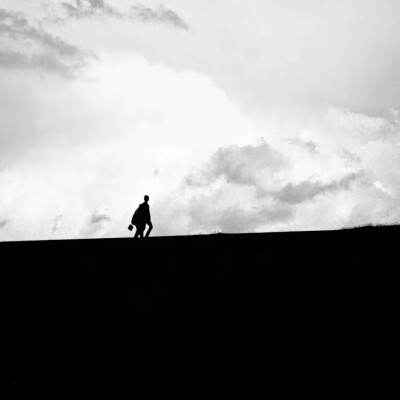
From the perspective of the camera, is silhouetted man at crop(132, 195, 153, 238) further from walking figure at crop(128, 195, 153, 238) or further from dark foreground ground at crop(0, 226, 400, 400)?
dark foreground ground at crop(0, 226, 400, 400)

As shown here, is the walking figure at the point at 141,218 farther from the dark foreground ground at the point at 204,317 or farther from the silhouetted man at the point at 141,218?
the dark foreground ground at the point at 204,317

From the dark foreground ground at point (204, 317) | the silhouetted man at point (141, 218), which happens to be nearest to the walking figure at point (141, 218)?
the silhouetted man at point (141, 218)

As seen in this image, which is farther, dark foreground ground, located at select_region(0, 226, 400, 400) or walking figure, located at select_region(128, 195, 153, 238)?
walking figure, located at select_region(128, 195, 153, 238)

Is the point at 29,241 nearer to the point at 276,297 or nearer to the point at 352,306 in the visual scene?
the point at 276,297

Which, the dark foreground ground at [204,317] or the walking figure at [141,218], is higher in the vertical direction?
the walking figure at [141,218]

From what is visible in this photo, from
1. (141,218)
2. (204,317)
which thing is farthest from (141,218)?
(204,317)

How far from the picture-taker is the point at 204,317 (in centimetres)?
885

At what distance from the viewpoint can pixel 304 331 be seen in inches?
329

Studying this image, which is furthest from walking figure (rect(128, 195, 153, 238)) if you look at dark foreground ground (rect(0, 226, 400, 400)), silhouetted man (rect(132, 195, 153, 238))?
dark foreground ground (rect(0, 226, 400, 400))

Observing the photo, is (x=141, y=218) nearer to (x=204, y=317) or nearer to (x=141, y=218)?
(x=141, y=218)

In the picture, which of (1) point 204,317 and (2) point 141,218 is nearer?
(1) point 204,317

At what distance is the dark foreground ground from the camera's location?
8086 millimetres

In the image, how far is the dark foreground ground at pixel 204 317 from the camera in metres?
8.09

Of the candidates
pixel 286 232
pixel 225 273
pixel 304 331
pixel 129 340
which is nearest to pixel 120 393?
pixel 129 340
